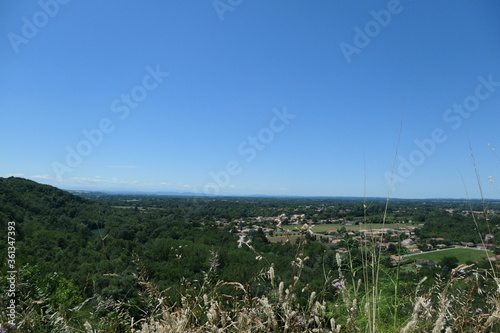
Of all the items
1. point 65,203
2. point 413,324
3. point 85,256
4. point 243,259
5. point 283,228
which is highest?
point 283,228

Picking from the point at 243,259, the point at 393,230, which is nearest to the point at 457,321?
the point at 393,230

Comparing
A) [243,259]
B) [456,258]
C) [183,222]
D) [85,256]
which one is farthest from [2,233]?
[183,222]

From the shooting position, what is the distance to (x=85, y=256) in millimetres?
24906

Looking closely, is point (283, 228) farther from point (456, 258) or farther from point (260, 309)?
point (456, 258)

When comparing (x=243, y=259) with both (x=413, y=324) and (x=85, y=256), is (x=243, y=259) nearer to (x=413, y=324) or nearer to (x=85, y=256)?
(x=85, y=256)

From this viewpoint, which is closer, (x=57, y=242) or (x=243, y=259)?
(x=57, y=242)

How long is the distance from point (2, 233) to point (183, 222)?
37870 mm

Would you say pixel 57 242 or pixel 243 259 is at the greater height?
pixel 57 242

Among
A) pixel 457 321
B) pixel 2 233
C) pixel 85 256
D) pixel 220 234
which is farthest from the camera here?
pixel 220 234

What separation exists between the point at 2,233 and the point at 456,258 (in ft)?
67.8

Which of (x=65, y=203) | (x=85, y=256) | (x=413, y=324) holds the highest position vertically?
(x=413, y=324)

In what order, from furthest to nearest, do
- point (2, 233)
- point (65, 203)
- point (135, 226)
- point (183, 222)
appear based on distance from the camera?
point (183, 222) → point (65, 203) → point (135, 226) → point (2, 233)

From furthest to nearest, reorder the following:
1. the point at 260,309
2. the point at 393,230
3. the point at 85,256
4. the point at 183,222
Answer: the point at 183,222 → the point at 85,256 → the point at 393,230 → the point at 260,309

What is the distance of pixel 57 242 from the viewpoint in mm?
25672
